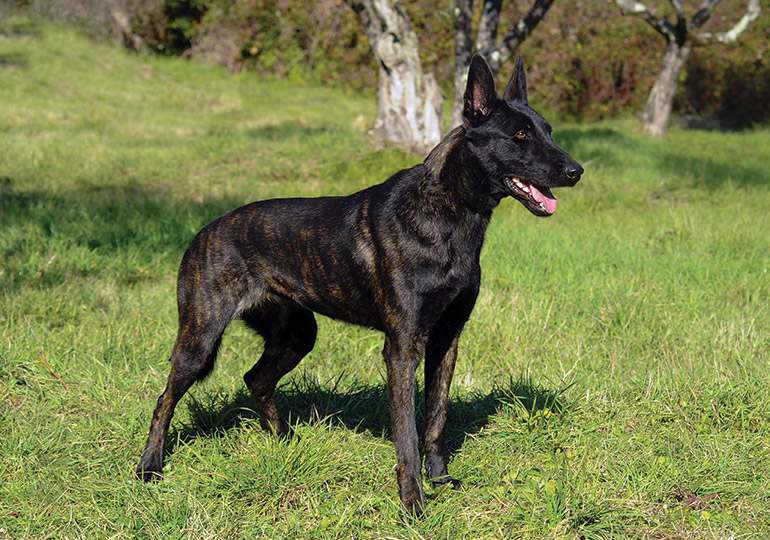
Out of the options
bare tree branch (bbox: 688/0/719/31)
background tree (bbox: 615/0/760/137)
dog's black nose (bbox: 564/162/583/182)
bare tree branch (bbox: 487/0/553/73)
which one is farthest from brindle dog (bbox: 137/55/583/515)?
bare tree branch (bbox: 688/0/719/31)

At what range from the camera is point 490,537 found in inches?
124

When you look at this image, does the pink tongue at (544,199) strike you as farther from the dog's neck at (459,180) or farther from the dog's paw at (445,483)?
the dog's paw at (445,483)

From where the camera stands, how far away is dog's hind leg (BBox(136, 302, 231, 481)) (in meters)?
3.67

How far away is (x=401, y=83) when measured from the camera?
A: 1015 centimetres

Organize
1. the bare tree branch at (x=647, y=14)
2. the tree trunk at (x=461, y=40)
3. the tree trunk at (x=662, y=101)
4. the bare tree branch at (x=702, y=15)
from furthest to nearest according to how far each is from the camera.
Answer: the tree trunk at (x=662, y=101) → the bare tree branch at (x=702, y=15) → the bare tree branch at (x=647, y=14) → the tree trunk at (x=461, y=40)

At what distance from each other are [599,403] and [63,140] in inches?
379

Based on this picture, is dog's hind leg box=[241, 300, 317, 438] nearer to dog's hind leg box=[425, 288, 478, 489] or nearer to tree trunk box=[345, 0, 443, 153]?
dog's hind leg box=[425, 288, 478, 489]

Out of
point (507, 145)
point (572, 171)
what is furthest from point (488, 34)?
point (572, 171)

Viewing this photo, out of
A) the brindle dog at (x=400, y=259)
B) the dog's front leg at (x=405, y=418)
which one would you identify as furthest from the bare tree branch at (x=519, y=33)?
the dog's front leg at (x=405, y=418)

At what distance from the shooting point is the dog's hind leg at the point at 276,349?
4.01 m

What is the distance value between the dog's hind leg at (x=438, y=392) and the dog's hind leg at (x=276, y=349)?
763 millimetres

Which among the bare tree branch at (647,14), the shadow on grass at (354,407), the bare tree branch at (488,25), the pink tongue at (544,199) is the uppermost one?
the bare tree branch at (647,14)

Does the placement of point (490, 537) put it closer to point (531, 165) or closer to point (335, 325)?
point (531, 165)

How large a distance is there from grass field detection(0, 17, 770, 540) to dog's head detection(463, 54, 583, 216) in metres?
1.25
